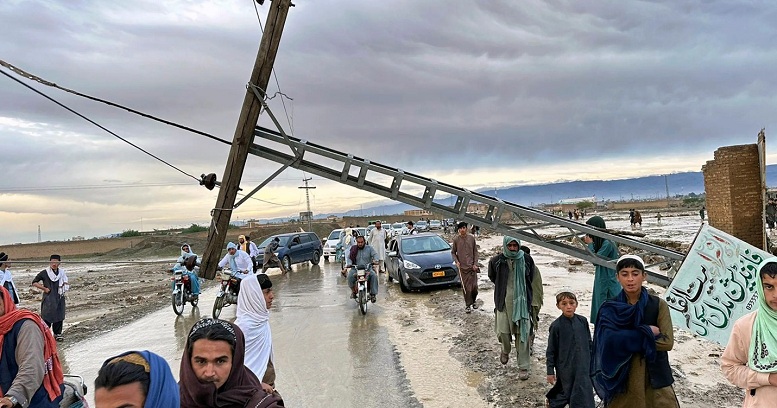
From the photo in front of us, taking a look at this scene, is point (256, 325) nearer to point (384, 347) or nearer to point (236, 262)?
point (384, 347)

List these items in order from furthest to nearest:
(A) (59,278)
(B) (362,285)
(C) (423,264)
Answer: (C) (423,264) → (B) (362,285) → (A) (59,278)

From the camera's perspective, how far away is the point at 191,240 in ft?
154

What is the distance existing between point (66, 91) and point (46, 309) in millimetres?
7263

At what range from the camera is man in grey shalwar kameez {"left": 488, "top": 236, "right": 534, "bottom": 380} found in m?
5.58

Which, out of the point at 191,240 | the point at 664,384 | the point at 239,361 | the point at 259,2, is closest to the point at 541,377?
the point at 664,384

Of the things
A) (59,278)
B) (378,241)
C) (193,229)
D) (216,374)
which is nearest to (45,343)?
(216,374)

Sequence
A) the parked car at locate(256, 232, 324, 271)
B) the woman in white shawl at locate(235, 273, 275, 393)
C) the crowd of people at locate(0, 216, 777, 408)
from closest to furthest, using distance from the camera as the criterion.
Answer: the crowd of people at locate(0, 216, 777, 408), the woman in white shawl at locate(235, 273, 275, 393), the parked car at locate(256, 232, 324, 271)

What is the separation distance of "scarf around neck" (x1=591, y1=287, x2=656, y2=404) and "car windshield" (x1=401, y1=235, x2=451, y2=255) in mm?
10201

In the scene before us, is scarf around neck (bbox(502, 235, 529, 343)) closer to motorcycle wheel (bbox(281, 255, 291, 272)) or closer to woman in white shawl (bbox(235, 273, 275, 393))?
woman in white shawl (bbox(235, 273, 275, 393))

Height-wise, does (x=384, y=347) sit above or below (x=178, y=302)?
below

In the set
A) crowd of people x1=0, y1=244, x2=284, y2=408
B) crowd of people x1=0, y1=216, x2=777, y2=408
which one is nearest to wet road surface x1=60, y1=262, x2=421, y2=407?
crowd of people x1=0, y1=216, x2=777, y2=408

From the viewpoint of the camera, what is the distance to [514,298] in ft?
18.8

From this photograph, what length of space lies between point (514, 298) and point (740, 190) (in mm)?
8228

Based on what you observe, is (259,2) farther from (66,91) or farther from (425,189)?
(425,189)
